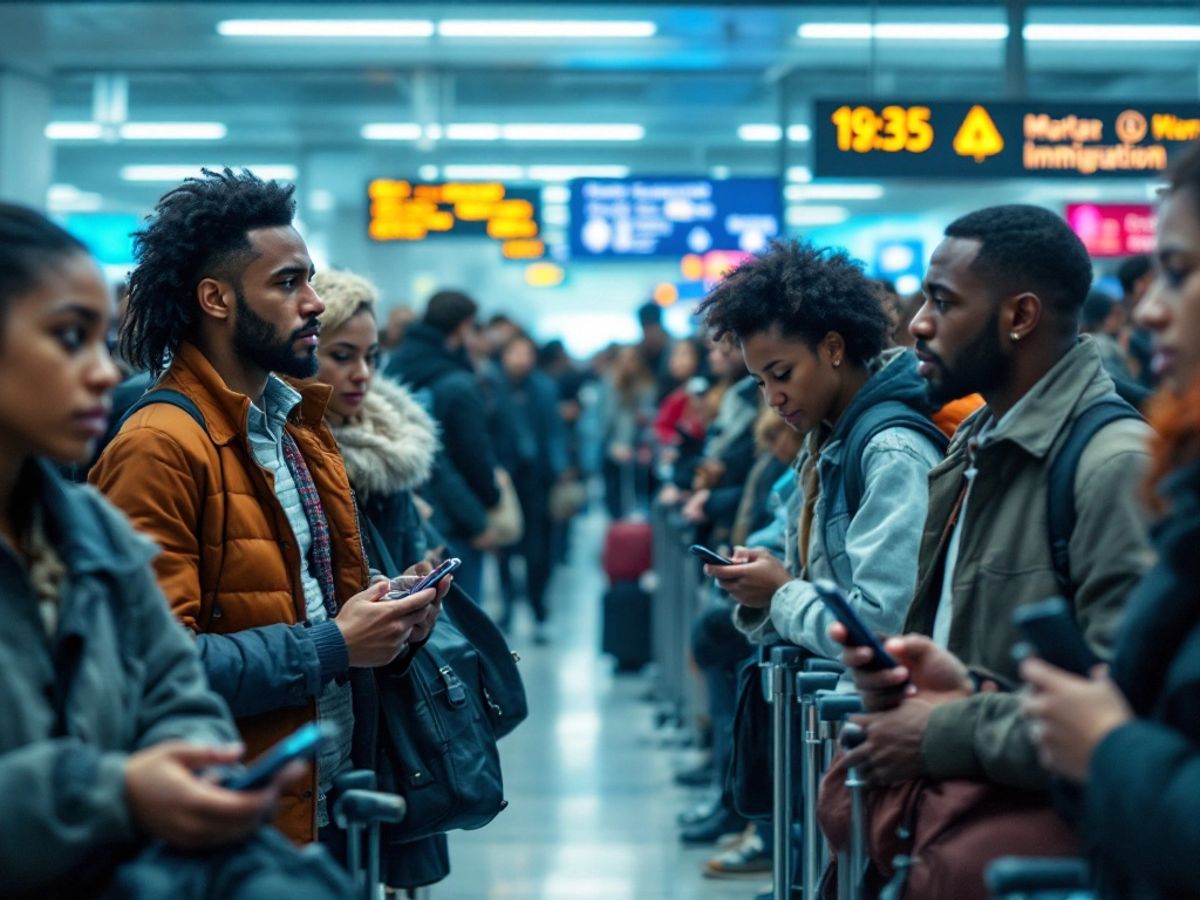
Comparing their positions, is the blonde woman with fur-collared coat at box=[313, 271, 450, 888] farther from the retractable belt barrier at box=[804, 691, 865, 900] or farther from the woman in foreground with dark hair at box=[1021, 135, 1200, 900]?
the woman in foreground with dark hair at box=[1021, 135, 1200, 900]

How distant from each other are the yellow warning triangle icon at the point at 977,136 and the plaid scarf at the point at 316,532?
5.84m

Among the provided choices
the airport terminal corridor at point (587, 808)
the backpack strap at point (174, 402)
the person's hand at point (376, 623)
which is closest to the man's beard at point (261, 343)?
the backpack strap at point (174, 402)

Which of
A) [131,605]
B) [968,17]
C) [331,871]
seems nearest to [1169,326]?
[331,871]

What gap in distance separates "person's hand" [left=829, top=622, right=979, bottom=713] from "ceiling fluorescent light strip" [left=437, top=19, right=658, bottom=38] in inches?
379

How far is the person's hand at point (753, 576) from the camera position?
3.43 m

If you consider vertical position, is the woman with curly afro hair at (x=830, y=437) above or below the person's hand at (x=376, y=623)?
above

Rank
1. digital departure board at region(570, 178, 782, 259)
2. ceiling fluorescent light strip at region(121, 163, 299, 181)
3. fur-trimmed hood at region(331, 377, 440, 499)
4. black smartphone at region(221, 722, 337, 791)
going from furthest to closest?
ceiling fluorescent light strip at region(121, 163, 299, 181)
digital departure board at region(570, 178, 782, 259)
fur-trimmed hood at region(331, 377, 440, 499)
black smartphone at region(221, 722, 337, 791)

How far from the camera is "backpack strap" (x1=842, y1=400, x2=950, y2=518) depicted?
3221mm

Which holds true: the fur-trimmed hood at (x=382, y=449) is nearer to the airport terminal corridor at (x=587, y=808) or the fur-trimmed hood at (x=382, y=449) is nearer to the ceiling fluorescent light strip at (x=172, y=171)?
the airport terminal corridor at (x=587, y=808)

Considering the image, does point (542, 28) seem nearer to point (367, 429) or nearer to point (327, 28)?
point (327, 28)

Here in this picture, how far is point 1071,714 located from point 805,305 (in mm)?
1757

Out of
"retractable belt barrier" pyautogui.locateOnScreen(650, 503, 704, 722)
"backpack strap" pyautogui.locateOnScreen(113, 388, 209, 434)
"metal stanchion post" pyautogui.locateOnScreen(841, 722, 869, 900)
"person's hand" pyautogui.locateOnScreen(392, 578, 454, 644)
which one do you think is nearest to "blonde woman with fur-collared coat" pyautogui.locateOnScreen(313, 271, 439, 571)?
"person's hand" pyautogui.locateOnScreen(392, 578, 454, 644)

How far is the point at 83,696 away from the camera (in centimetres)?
184

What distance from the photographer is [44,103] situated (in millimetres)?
13492
